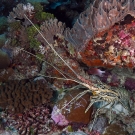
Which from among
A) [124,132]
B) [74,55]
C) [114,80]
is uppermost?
[74,55]

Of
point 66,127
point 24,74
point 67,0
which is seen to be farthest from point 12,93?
point 67,0

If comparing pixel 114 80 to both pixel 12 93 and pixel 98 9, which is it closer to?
pixel 98 9

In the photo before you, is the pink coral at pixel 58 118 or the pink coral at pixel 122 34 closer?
the pink coral at pixel 122 34

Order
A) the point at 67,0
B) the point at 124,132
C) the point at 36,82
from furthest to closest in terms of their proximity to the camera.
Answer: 1. the point at 67,0
2. the point at 36,82
3. the point at 124,132

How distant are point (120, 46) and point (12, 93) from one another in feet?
9.39

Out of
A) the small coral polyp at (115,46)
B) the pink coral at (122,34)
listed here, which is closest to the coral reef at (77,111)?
the small coral polyp at (115,46)

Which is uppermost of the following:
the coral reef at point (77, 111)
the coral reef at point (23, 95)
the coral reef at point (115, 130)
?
the coral reef at point (23, 95)

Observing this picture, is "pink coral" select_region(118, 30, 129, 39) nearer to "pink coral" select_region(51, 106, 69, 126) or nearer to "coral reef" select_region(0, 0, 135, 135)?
"coral reef" select_region(0, 0, 135, 135)

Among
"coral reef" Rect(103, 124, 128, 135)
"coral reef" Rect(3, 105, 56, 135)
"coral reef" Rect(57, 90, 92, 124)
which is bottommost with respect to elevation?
"coral reef" Rect(103, 124, 128, 135)

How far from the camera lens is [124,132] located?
14.6 ft

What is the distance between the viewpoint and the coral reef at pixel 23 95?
4.92m

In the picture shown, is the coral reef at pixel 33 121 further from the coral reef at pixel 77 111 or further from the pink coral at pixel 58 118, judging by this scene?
the coral reef at pixel 77 111

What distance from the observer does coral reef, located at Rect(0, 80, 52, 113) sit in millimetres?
4922

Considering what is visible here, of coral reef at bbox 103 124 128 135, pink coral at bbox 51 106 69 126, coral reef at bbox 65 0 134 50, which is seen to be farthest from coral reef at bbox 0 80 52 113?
coral reef at bbox 103 124 128 135
